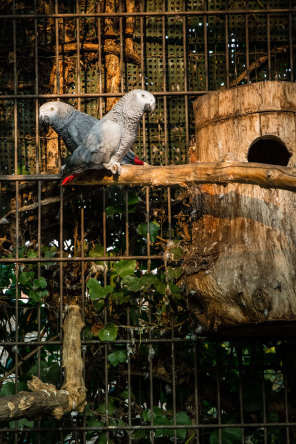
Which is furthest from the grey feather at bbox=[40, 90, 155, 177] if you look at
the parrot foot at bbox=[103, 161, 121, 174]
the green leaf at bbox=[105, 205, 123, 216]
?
the green leaf at bbox=[105, 205, 123, 216]

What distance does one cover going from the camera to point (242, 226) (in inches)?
120

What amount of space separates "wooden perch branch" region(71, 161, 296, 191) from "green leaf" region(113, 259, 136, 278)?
0.52 m

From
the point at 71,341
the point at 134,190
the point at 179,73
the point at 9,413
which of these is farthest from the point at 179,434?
the point at 179,73

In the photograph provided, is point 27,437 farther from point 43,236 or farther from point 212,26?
point 212,26

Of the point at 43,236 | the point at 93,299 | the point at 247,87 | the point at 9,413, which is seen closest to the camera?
the point at 9,413

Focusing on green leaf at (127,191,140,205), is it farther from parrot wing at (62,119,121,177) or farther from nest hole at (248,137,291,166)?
nest hole at (248,137,291,166)

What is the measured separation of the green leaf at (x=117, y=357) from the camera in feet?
11.6

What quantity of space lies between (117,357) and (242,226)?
109cm

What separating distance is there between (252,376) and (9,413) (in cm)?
150

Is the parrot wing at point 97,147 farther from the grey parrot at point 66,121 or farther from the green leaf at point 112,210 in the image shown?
the green leaf at point 112,210

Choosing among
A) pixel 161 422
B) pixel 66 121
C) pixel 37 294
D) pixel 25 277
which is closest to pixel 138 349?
pixel 161 422

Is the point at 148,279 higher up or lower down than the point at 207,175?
lower down

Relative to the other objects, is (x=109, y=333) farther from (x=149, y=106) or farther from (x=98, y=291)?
(x=149, y=106)

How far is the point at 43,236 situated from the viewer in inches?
163
